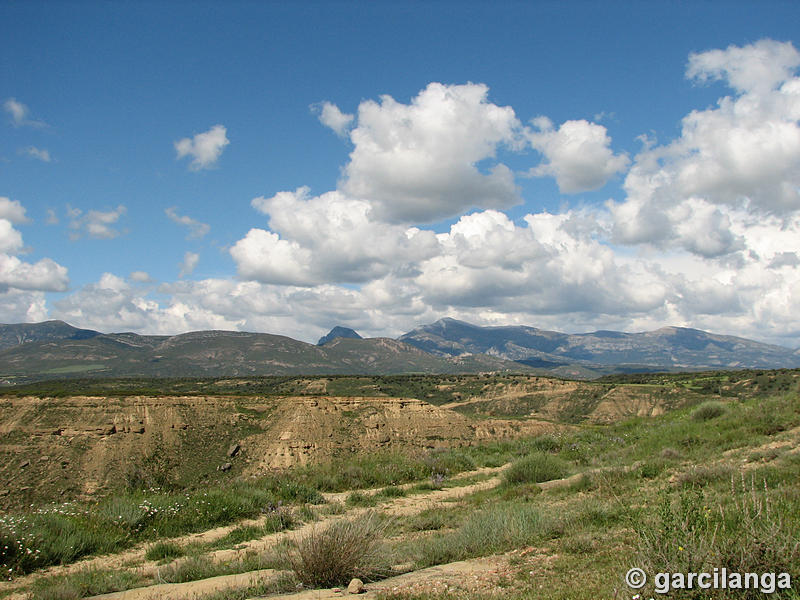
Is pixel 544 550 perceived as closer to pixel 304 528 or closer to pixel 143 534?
pixel 304 528

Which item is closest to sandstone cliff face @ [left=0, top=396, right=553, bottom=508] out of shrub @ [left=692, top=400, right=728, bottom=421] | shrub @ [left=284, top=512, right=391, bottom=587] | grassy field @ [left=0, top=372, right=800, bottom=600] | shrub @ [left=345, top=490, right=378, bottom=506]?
grassy field @ [left=0, top=372, right=800, bottom=600]

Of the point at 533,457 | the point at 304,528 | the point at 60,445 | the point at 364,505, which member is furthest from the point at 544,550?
the point at 60,445

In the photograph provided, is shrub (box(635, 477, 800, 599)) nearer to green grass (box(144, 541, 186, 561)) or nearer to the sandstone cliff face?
green grass (box(144, 541, 186, 561))

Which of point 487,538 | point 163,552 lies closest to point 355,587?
point 487,538

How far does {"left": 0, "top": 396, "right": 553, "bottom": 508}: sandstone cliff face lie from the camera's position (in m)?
25.4

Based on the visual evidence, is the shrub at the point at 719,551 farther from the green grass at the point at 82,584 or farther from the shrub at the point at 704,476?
the green grass at the point at 82,584

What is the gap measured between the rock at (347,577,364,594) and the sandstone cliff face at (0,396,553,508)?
21849 millimetres

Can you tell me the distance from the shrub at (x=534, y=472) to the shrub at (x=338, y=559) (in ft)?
35.7

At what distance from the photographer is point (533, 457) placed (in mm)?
18969

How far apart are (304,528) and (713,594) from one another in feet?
36.7

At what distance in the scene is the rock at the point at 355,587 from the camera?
22.2 ft

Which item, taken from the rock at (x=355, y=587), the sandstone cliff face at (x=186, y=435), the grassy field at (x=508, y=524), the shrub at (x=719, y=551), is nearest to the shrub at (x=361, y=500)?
the grassy field at (x=508, y=524)

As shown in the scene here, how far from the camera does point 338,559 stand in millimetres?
7238

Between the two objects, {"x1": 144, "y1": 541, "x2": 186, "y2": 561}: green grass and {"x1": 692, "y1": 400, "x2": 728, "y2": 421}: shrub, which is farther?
{"x1": 692, "y1": 400, "x2": 728, "y2": 421}: shrub
